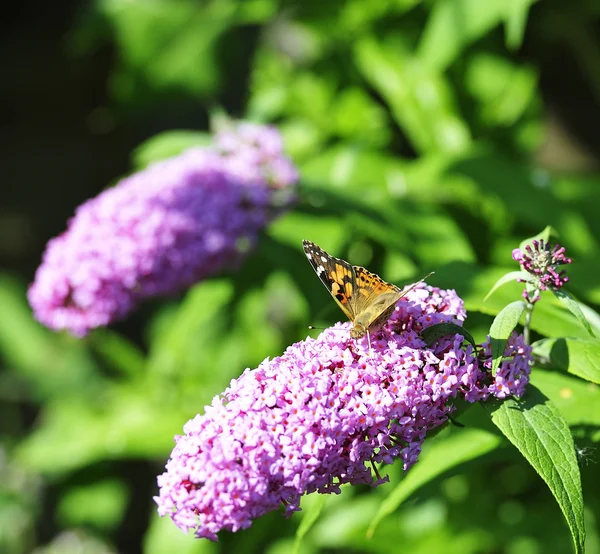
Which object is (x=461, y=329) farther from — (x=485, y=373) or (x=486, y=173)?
(x=486, y=173)

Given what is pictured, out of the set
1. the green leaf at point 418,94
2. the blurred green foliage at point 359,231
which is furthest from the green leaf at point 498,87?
the green leaf at point 418,94

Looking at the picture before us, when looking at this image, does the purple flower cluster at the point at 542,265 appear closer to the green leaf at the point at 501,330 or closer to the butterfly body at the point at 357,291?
the green leaf at the point at 501,330

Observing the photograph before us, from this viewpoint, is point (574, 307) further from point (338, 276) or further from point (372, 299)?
point (338, 276)

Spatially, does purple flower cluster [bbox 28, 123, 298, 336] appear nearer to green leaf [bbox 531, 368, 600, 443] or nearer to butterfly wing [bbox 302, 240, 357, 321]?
butterfly wing [bbox 302, 240, 357, 321]

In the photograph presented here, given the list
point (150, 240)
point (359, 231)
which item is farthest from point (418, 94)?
point (150, 240)

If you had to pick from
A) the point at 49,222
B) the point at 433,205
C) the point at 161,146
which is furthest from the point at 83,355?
the point at 433,205
